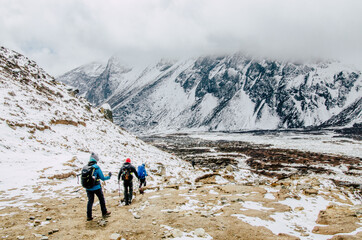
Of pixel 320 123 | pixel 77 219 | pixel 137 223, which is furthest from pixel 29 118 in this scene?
pixel 320 123

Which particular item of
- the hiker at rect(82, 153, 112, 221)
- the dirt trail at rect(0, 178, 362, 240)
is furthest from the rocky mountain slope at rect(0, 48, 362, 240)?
the hiker at rect(82, 153, 112, 221)

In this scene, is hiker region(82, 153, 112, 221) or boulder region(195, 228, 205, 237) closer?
boulder region(195, 228, 205, 237)

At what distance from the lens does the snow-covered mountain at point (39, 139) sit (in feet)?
49.9

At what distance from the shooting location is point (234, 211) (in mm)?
9336

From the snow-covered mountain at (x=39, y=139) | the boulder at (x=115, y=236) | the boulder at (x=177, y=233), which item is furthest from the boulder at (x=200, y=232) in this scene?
the snow-covered mountain at (x=39, y=139)

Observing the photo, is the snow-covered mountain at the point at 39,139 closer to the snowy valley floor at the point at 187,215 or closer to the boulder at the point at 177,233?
the snowy valley floor at the point at 187,215

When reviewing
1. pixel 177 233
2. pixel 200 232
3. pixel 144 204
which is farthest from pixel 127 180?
pixel 200 232

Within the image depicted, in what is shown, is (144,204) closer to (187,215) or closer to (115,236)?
(187,215)

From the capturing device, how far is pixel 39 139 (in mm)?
22609

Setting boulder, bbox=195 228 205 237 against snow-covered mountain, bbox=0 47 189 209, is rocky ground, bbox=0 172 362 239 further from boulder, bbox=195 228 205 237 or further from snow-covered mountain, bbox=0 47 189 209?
snow-covered mountain, bbox=0 47 189 209

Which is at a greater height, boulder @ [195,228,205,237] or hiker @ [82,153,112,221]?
hiker @ [82,153,112,221]

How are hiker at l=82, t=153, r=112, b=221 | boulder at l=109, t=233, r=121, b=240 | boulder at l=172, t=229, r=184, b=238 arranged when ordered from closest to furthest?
1. boulder at l=109, t=233, r=121, b=240
2. boulder at l=172, t=229, r=184, b=238
3. hiker at l=82, t=153, r=112, b=221

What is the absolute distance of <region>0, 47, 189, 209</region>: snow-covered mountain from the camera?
Answer: 1521 cm

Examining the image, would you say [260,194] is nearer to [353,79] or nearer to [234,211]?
[234,211]
